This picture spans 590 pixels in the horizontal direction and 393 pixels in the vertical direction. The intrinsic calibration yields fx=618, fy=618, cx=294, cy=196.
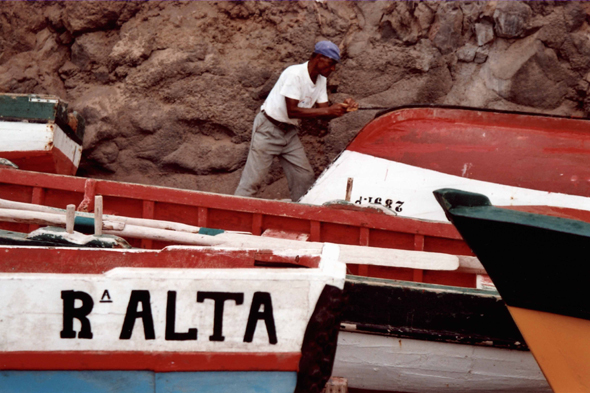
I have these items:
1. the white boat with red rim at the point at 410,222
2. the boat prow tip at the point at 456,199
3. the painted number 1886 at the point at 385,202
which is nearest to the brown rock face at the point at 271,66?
the white boat with red rim at the point at 410,222

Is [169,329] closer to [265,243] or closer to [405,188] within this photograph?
[265,243]

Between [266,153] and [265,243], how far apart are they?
1764 millimetres

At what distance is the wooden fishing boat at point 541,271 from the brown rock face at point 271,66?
141 inches

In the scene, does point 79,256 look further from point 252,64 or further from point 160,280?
point 252,64

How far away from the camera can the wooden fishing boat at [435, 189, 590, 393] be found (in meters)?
2.42

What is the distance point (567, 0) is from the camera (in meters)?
5.89

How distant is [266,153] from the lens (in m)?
5.28

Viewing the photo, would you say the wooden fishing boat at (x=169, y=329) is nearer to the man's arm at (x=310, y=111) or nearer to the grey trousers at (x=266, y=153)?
the man's arm at (x=310, y=111)

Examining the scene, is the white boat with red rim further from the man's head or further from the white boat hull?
the man's head

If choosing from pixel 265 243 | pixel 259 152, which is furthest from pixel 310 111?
pixel 265 243

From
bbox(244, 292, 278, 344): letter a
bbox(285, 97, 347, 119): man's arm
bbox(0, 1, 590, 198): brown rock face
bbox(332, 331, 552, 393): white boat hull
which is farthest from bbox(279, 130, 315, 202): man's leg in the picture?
bbox(244, 292, 278, 344): letter a

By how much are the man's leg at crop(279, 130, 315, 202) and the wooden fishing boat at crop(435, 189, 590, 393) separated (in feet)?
9.59

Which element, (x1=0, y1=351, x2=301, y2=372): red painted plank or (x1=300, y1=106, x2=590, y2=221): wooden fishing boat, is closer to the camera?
(x1=0, y1=351, x2=301, y2=372): red painted plank

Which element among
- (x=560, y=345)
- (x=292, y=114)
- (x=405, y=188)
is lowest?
(x=560, y=345)
